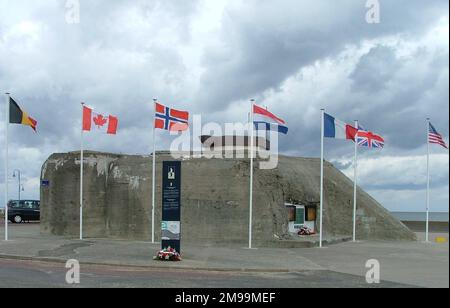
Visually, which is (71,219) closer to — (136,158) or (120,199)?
(120,199)

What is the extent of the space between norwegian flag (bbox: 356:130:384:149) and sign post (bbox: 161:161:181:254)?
10095 mm

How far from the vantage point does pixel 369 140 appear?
80.3ft

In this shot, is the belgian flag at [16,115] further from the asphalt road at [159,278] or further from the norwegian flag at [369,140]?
the norwegian flag at [369,140]

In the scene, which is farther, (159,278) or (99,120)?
(99,120)

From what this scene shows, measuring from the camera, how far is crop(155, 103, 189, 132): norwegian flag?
22.0 metres

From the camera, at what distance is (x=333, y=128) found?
2267 cm

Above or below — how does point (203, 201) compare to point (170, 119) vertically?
below

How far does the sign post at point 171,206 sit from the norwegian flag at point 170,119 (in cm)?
501

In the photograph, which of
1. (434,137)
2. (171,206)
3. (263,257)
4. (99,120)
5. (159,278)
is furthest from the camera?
(434,137)

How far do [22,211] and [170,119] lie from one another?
26.9 metres

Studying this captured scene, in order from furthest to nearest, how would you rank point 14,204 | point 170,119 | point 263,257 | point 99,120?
point 14,204 → point 99,120 → point 170,119 → point 263,257

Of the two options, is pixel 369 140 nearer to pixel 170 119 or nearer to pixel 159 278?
pixel 170 119

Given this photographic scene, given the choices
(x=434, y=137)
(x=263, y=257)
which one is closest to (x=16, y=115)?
(x=263, y=257)
